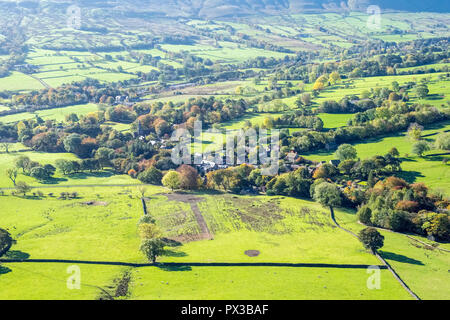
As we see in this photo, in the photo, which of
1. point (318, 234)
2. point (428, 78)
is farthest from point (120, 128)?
point (428, 78)

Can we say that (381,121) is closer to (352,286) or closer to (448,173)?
(448,173)

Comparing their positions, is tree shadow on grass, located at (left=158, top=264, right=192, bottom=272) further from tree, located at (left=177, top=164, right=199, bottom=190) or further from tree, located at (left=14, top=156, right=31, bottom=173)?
tree, located at (left=14, top=156, right=31, bottom=173)

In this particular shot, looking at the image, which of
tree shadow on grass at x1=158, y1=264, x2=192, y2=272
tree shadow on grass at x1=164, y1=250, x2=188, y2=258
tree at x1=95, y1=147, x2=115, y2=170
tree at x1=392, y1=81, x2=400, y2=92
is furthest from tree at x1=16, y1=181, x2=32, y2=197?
tree at x1=392, y1=81, x2=400, y2=92

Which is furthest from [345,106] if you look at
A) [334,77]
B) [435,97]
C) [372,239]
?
[372,239]

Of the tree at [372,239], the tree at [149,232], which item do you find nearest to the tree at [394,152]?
the tree at [372,239]

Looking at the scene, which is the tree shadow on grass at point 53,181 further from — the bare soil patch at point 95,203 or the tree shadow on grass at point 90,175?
the bare soil patch at point 95,203

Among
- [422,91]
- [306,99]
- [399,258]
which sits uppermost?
[422,91]

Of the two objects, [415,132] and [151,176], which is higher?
[415,132]

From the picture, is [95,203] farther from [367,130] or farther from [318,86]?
[318,86]
